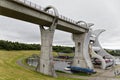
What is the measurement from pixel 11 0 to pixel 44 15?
12.4 meters

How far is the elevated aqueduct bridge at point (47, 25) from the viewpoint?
38281mm

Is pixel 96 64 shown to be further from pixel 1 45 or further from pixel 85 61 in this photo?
pixel 1 45

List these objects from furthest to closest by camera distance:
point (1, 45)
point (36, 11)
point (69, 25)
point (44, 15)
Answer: point (1, 45)
point (69, 25)
point (44, 15)
point (36, 11)

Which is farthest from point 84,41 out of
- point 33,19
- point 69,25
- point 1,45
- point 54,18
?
point 1,45

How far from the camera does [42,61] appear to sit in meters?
49.3

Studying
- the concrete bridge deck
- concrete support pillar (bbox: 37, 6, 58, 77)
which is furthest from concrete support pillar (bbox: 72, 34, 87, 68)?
concrete support pillar (bbox: 37, 6, 58, 77)

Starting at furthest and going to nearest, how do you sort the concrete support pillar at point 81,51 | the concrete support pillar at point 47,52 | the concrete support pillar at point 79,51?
the concrete support pillar at point 79,51 < the concrete support pillar at point 81,51 < the concrete support pillar at point 47,52

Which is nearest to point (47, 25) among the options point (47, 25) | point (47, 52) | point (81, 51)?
point (47, 25)

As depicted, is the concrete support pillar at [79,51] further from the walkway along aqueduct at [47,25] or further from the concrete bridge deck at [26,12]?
the concrete bridge deck at [26,12]

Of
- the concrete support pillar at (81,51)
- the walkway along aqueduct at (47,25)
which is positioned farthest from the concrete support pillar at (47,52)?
the concrete support pillar at (81,51)

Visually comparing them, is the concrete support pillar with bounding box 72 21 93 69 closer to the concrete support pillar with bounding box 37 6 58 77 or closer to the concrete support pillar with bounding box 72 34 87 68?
the concrete support pillar with bounding box 72 34 87 68

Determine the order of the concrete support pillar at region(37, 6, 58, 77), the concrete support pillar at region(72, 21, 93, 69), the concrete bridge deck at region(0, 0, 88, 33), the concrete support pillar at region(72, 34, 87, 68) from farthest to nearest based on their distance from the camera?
the concrete support pillar at region(72, 34, 87, 68), the concrete support pillar at region(72, 21, 93, 69), the concrete support pillar at region(37, 6, 58, 77), the concrete bridge deck at region(0, 0, 88, 33)

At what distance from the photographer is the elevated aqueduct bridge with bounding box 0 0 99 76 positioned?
1507 inches

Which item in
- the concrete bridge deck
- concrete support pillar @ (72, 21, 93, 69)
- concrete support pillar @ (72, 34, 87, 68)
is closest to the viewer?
the concrete bridge deck
